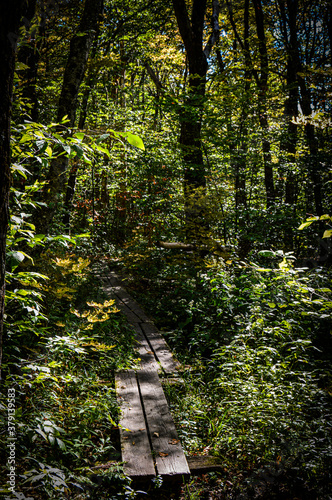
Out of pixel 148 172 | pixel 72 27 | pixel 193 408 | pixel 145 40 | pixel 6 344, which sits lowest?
pixel 193 408

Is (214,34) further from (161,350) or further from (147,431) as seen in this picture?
(147,431)

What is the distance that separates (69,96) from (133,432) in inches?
160

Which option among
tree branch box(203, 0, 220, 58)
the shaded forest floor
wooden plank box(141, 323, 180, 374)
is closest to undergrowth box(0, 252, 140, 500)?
the shaded forest floor

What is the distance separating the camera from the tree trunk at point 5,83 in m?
1.14

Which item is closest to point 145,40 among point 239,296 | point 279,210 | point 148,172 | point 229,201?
point 148,172

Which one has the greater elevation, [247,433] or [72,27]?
[72,27]

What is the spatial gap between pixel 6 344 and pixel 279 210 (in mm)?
6268

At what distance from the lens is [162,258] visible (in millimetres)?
7953

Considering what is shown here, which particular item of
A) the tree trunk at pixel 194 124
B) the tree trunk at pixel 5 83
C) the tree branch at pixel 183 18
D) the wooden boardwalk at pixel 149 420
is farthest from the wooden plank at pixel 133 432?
the tree branch at pixel 183 18

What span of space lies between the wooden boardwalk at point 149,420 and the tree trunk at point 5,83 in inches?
80.0

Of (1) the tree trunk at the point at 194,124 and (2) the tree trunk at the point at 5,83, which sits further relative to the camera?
(1) the tree trunk at the point at 194,124

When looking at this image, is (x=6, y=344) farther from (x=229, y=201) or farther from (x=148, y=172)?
(x=229, y=201)

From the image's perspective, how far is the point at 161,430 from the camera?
2.97 m

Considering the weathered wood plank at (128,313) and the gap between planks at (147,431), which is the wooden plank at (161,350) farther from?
the gap between planks at (147,431)
